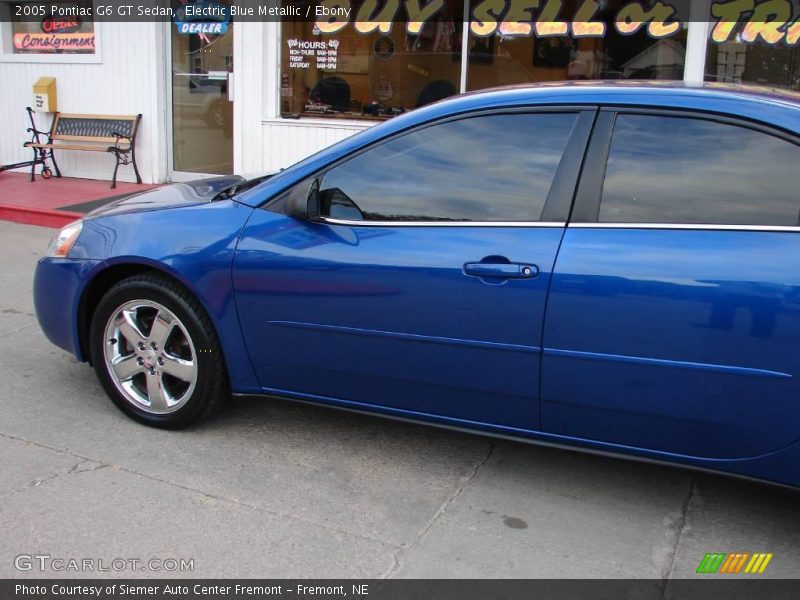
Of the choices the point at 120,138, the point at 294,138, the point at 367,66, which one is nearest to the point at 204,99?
the point at 120,138

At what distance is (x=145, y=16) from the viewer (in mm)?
10016

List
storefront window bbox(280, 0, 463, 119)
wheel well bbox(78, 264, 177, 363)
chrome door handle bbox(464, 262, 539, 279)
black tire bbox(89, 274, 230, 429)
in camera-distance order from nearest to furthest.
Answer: chrome door handle bbox(464, 262, 539, 279) < black tire bbox(89, 274, 230, 429) < wheel well bbox(78, 264, 177, 363) < storefront window bbox(280, 0, 463, 119)

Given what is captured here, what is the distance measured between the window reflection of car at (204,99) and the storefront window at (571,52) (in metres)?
3.53

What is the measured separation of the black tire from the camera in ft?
11.8

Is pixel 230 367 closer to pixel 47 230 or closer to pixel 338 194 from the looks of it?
pixel 338 194

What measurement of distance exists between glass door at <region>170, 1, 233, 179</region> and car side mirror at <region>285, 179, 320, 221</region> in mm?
6974

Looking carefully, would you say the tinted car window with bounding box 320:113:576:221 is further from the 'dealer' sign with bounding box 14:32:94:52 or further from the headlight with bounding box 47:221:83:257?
the 'dealer' sign with bounding box 14:32:94:52

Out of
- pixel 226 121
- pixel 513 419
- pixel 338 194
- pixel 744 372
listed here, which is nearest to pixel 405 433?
pixel 513 419

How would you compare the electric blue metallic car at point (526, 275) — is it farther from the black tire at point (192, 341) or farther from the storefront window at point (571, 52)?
the storefront window at point (571, 52)

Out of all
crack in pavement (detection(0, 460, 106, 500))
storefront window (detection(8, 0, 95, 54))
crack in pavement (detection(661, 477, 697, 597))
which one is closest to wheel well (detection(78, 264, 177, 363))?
crack in pavement (detection(0, 460, 106, 500))

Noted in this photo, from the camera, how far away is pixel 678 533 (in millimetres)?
3104

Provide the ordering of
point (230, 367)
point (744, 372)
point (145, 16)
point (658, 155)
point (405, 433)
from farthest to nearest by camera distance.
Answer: point (145, 16) → point (405, 433) → point (230, 367) → point (658, 155) → point (744, 372)

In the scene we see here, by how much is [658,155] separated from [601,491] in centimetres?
144

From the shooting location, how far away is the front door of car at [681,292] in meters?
2.71
